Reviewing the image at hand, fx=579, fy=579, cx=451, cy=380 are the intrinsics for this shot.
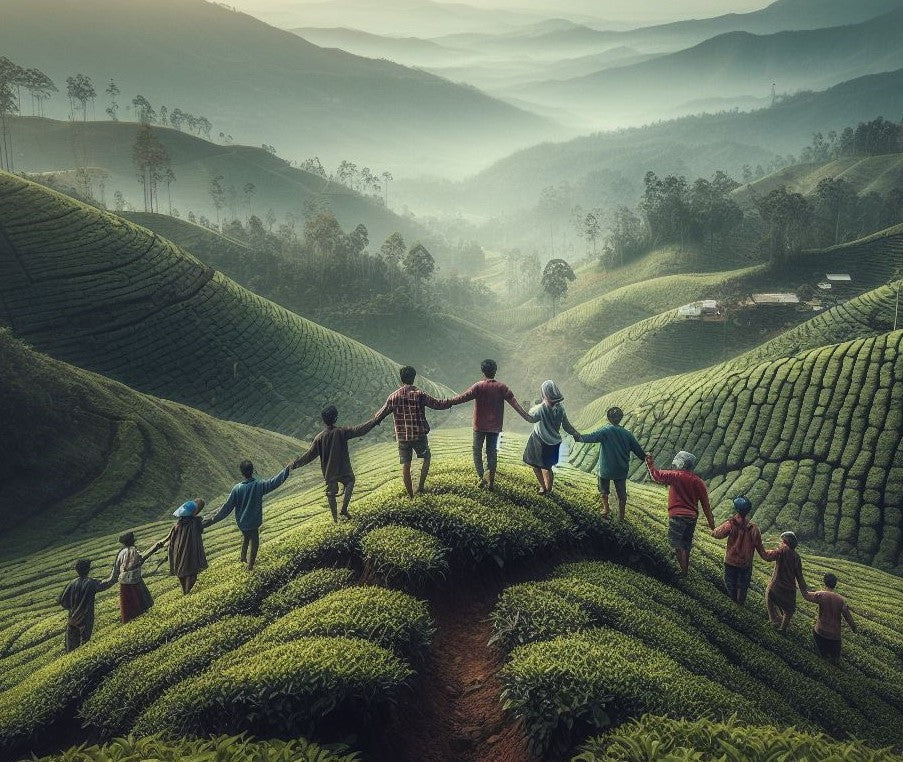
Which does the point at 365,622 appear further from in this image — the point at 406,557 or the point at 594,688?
the point at 594,688

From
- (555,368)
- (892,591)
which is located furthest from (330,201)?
(892,591)

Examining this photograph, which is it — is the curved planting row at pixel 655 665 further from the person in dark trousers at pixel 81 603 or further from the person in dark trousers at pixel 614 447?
the person in dark trousers at pixel 81 603

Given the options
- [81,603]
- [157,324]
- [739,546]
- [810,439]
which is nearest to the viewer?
[81,603]

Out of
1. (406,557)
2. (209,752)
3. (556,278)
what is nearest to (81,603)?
(406,557)

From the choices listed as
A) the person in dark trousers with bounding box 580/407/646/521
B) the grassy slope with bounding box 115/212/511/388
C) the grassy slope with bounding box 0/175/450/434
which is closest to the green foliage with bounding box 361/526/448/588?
the person in dark trousers with bounding box 580/407/646/521

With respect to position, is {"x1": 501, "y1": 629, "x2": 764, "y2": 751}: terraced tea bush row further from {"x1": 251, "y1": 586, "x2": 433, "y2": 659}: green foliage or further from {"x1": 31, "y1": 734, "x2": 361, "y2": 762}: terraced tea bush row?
{"x1": 31, "y1": 734, "x2": 361, "y2": 762}: terraced tea bush row

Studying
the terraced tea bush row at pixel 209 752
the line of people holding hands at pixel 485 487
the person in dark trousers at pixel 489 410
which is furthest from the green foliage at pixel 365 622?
the person in dark trousers at pixel 489 410
